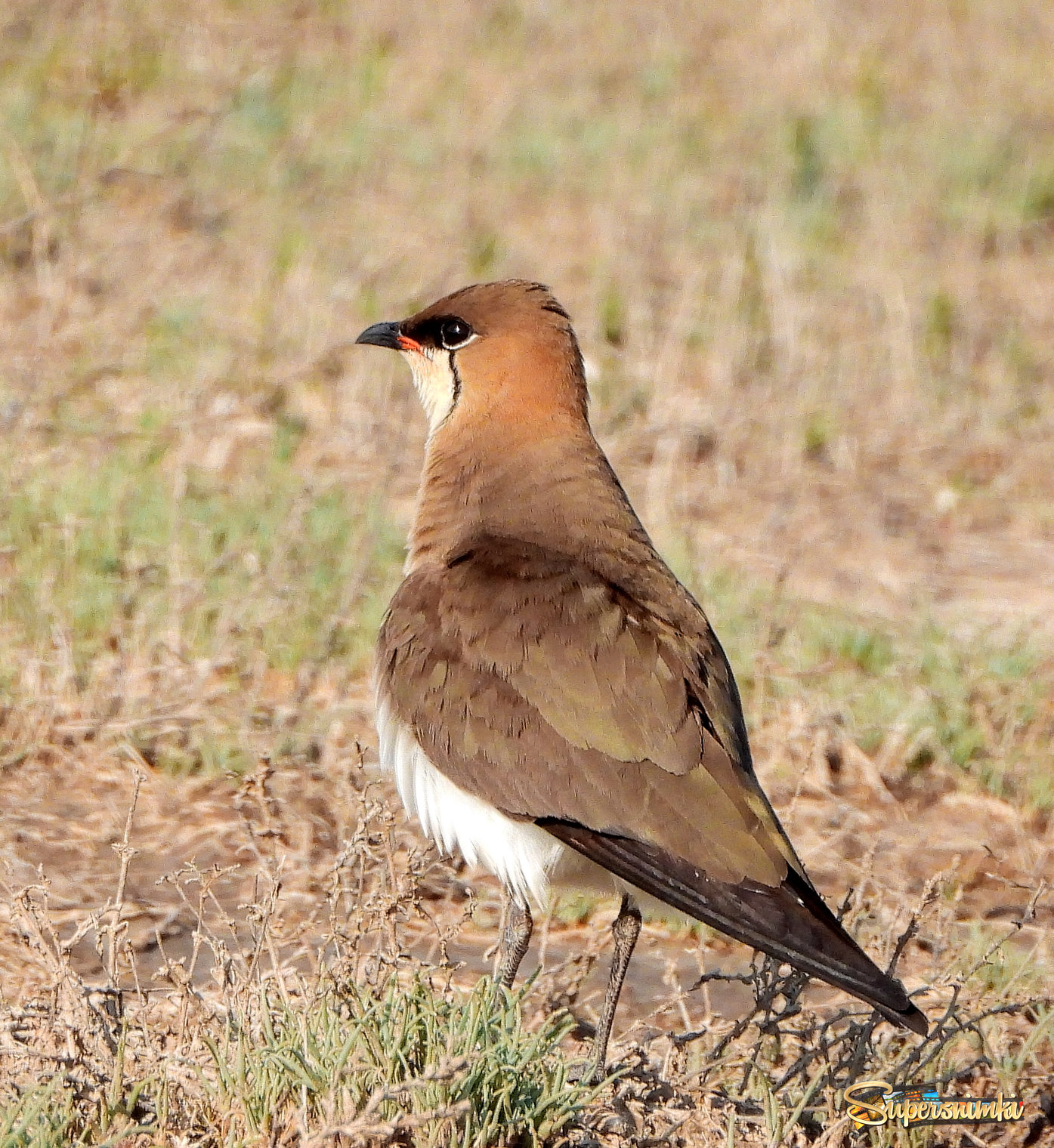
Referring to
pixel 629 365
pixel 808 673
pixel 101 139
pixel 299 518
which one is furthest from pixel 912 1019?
pixel 101 139

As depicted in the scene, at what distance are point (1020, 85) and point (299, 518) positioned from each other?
7632 millimetres

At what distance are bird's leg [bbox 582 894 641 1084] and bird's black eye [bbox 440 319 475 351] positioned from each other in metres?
1.64

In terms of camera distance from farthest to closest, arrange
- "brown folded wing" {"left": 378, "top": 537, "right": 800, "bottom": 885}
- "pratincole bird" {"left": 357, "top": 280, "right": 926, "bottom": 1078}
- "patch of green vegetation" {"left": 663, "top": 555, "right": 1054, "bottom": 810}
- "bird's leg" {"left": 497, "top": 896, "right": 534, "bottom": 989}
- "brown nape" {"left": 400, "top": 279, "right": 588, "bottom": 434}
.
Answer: "patch of green vegetation" {"left": 663, "top": 555, "right": 1054, "bottom": 810} → "brown nape" {"left": 400, "top": 279, "right": 588, "bottom": 434} → "bird's leg" {"left": 497, "top": 896, "right": 534, "bottom": 989} → "brown folded wing" {"left": 378, "top": 537, "right": 800, "bottom": 885} → "pratincole bird" {"left": 357, "top": 280, "right": 926, "bottom": 1078}

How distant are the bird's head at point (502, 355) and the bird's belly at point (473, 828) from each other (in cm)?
98

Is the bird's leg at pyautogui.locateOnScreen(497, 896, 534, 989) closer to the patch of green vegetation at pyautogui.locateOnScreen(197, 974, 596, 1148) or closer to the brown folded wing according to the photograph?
the brown folded wing

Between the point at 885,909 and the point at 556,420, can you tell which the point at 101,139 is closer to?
the point at 556,420

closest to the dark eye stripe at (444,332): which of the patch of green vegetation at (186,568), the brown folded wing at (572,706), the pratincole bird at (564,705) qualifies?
the pratincole bird at (564,705)

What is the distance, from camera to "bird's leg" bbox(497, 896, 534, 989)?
4.33 m

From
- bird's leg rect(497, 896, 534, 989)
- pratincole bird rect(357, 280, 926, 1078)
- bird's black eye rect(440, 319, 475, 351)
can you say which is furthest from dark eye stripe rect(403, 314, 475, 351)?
bird's leg rect(497, 896, 534, 989)

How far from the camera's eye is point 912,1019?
3.42 meters

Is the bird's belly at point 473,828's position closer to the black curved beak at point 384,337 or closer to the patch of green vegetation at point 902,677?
the black curved beak at point 384,337

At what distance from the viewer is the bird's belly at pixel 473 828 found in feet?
13.7

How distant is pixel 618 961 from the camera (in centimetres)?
430

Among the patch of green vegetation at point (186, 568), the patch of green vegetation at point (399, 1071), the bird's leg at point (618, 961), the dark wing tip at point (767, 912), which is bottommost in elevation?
the bird's leg at point (618, 961)
